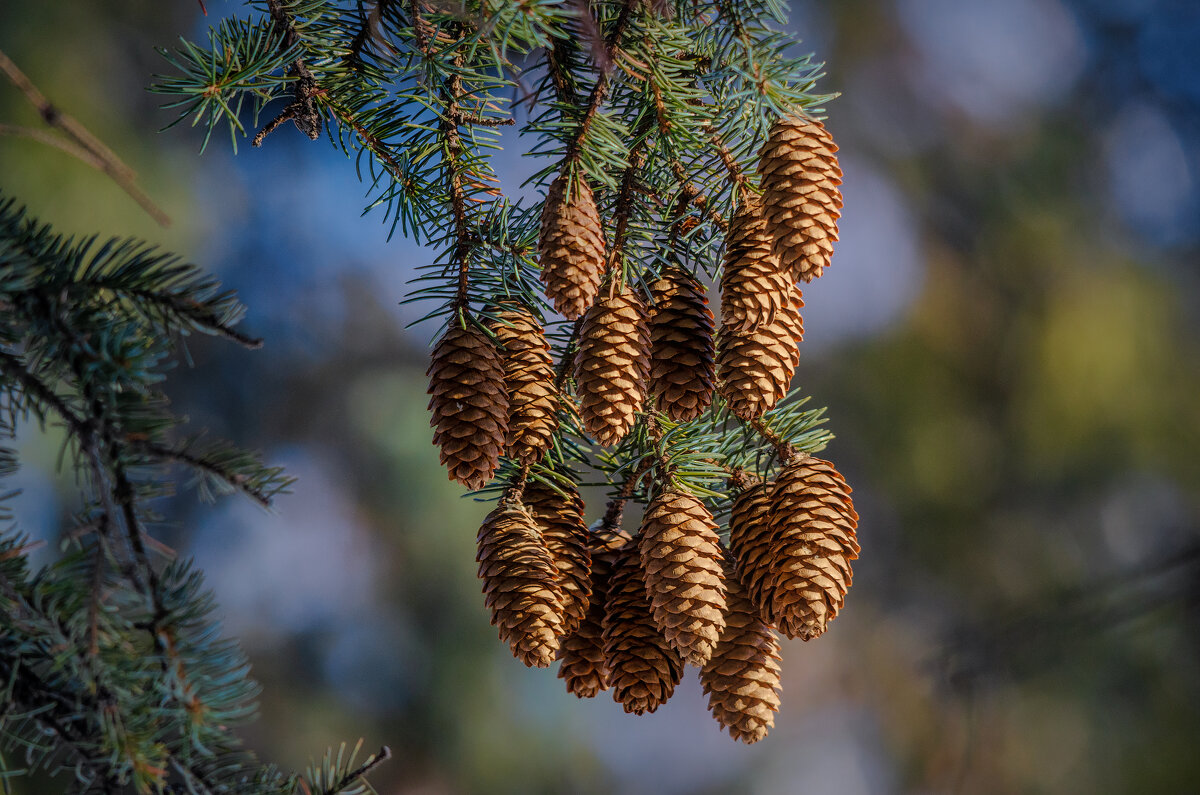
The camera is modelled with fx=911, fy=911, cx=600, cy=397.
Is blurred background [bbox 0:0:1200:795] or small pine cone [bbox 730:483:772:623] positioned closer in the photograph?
small pine cone [bbox 730:483:772:623]

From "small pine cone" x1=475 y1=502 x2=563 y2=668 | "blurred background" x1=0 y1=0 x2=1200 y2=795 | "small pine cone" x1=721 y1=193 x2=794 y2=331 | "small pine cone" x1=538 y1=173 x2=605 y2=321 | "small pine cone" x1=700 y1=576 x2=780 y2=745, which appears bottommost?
"small pine cone" x1=475 y1=502 x2=563 y2=668

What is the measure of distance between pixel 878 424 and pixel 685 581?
167cm

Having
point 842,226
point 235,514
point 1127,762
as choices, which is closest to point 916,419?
point 842,226

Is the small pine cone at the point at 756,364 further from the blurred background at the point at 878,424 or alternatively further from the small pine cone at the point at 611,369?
the blurred background at the point at 878,424

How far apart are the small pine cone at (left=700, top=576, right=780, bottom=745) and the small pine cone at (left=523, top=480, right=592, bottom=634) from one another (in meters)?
0.07

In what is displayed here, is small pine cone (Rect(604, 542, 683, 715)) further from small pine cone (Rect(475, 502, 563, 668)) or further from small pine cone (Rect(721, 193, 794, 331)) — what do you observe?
small pine cone (Rect(721, 193, 794, 331))

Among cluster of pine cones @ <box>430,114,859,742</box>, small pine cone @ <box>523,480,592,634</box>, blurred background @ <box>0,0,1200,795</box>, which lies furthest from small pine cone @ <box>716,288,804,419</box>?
blurred background @ <box>0,0,1200,795</box>

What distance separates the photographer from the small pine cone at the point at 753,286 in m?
0.42

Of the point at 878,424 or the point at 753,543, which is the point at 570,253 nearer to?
the point at 753,543

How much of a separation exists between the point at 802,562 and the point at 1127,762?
184 cm

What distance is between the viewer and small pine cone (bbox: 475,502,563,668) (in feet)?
1.34

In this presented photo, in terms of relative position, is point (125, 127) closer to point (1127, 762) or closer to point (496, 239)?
point (496, 239)

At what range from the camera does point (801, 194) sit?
0.39 metres

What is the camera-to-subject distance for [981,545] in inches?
79.2
